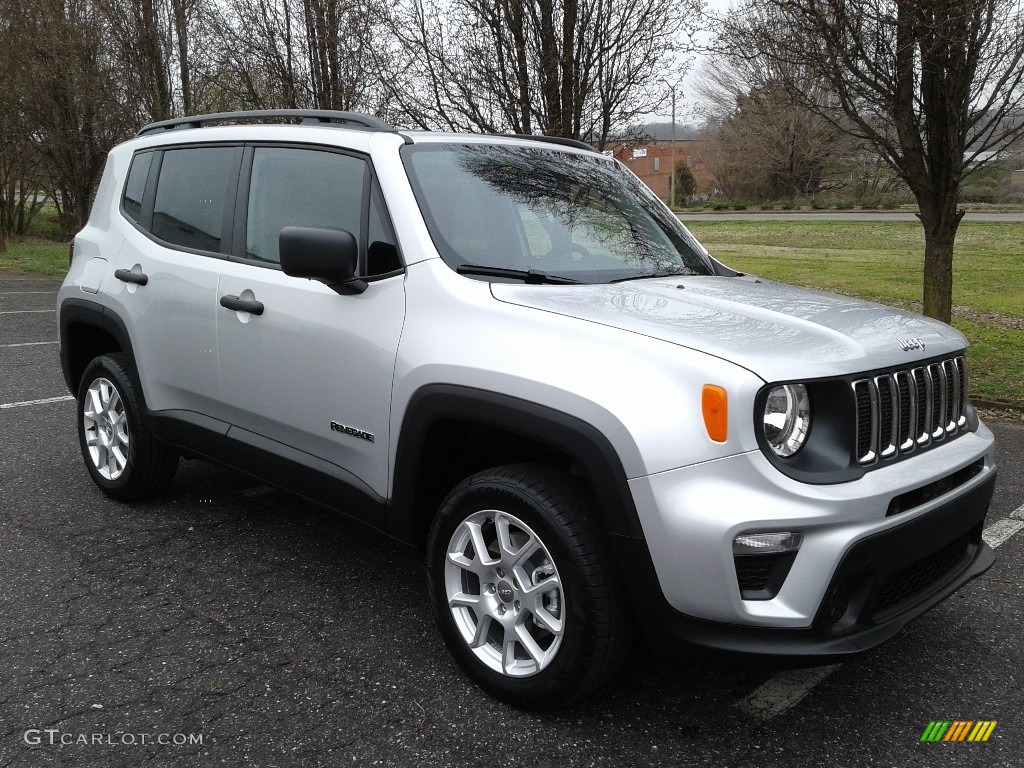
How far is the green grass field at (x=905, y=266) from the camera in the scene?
9.18 metres

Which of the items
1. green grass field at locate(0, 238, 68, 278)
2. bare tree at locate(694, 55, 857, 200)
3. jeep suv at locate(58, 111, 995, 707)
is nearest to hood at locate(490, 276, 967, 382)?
jeep suv at locate(58, 111, 995, 707)

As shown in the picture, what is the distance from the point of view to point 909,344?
284 cm

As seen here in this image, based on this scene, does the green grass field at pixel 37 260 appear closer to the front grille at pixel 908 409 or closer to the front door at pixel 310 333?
the front door at pixel 310 333

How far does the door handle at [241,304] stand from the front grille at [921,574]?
2448 millimetres

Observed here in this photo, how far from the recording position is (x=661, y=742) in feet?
8.94

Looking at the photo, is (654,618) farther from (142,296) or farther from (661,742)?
(142,296)

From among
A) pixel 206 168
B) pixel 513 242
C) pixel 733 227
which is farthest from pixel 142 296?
pixel 733 227

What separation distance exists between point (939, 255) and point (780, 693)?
229 inches

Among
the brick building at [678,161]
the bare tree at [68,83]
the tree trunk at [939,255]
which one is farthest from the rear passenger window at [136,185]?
the brick building at [678,161]

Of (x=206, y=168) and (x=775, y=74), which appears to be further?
(x=775, y=74)

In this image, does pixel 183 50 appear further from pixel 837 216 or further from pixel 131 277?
pixel 837 216

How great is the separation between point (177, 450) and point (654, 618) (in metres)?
2.69

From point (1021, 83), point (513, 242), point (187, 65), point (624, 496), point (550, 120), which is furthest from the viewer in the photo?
point (187, 65)

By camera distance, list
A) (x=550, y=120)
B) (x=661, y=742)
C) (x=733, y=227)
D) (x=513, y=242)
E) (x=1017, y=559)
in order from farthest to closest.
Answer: (x=733, y=227), (x=550, y=120), (x=1017, y=559), (x=513, y=242), (x=661, y=742)
